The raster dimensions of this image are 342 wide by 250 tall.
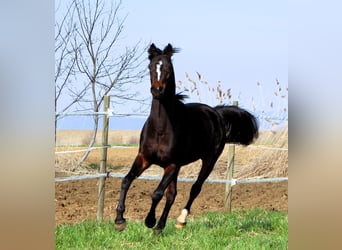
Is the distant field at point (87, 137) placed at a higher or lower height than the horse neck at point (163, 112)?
lower

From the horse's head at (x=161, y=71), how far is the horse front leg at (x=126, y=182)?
35 cm

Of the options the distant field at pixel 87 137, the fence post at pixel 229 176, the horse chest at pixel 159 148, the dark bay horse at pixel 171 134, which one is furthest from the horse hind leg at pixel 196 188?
the distant field at pixel 87 137

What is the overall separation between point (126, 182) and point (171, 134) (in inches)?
14.2

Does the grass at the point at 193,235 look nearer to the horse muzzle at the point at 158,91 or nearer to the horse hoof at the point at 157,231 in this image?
the horse hoof at the point at 157,231

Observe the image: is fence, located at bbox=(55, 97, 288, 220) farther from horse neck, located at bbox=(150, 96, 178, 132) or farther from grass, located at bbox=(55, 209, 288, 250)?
horse neck, located at bbox=(150, 96, 178, 132)

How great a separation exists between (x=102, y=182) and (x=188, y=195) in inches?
20.1

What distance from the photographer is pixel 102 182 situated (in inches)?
119

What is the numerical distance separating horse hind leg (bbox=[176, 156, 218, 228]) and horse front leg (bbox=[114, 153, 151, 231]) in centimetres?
29

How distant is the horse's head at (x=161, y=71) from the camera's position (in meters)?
2.67

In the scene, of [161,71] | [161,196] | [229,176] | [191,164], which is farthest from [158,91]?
[229,176]

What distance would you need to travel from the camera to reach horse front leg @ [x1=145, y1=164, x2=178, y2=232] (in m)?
2.75

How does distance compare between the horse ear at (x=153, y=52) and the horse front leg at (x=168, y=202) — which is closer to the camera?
the horse ear at (x=153, y=52)
